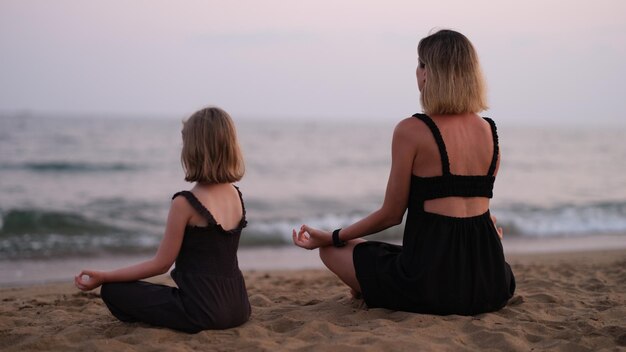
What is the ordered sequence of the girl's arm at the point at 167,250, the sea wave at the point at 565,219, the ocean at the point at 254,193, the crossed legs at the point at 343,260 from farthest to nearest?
the sea wave at the point at 565,219 → the ocean at the point at 254,193 → the crossed legs at the point at 343,260 → the girl's arm at the point at 167,250

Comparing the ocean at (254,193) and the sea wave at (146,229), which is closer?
the sea wave at (146,229)

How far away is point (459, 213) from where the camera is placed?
3693mm

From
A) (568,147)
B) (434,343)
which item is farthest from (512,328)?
(568,147)

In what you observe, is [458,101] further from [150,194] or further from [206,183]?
[150,194]

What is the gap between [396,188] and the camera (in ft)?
12.1

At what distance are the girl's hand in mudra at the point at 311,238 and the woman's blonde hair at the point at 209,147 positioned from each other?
66cm

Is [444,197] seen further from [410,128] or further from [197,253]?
[197,253]

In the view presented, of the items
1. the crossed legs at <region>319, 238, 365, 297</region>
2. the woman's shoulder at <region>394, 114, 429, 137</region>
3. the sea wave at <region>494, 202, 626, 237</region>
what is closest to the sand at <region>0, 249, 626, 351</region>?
the crossed legs at <region>319, 238, 365, 297</region>

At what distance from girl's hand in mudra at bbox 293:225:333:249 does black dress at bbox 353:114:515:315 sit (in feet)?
0.76

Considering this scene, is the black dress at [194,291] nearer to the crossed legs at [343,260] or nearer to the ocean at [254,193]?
the crossed legs at [343,260]

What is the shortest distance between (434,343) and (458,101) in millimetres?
1289

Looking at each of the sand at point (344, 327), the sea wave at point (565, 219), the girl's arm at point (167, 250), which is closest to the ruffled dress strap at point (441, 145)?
the sand at point (344, 327)

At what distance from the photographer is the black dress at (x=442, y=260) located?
3662mm

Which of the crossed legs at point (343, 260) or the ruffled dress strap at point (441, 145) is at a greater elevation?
the ruffled dress strap at point (441, 145)
